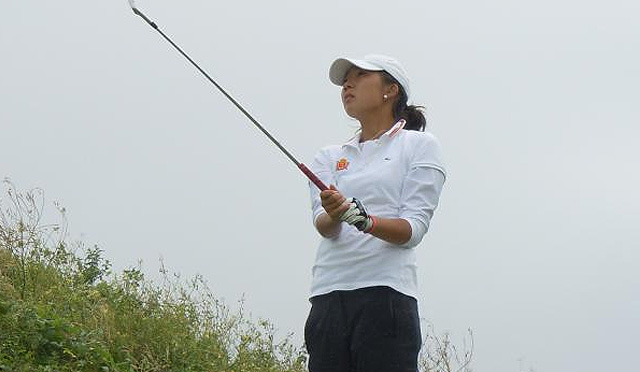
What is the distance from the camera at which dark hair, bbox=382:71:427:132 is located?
3.06 metres

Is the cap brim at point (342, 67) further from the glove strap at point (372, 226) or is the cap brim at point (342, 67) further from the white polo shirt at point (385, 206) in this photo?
the glove strap at point (372, 226)

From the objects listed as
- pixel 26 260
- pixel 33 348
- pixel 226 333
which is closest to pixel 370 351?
pixel 33 348

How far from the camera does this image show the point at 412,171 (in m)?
2.81

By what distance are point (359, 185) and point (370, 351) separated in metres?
0.50

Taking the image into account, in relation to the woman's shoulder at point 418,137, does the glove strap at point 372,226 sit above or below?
below

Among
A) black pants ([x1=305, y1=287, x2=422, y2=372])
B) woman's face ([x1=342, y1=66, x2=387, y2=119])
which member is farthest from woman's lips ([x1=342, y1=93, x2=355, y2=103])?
black pants ([x1=305, y1=287, x2=422, y2=372])

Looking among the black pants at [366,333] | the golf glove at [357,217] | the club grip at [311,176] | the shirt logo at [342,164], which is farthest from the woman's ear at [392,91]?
the black pants at [366,333]

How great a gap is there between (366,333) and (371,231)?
0.94 feet

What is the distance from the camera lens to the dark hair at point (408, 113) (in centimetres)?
306

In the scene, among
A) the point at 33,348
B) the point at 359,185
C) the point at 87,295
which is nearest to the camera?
the point at 359,185

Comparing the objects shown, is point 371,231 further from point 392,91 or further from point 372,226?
point 392,91

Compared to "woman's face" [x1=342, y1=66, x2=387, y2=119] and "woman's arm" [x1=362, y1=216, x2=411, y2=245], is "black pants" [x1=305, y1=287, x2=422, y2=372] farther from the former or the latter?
"woman's face" [x1=342, y1=66, x2=387, y2=119]

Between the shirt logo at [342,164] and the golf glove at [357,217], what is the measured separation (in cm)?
32

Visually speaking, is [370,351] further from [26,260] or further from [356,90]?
[26,260]
